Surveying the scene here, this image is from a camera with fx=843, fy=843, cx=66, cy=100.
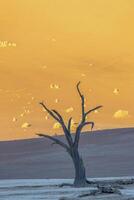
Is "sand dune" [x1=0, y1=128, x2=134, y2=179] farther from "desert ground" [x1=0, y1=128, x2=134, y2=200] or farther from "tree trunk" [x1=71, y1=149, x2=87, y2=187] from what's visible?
"tree trunk" [x1=71, y1=149, x2=87, y2=187]

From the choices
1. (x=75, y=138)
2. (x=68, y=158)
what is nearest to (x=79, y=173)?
(x=75, y=138)

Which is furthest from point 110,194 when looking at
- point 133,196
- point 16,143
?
point 16,143

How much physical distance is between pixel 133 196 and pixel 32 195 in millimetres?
5082

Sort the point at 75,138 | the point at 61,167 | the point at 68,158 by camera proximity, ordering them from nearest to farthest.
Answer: the point at 75,138
the point at 61,167
the point at 68,158

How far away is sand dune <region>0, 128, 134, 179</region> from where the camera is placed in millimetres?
61469

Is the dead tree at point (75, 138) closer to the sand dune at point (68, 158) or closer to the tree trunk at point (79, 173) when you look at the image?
the tree trunk at point (79, 173)

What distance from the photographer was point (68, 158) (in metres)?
75.3

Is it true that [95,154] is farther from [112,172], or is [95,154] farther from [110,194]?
[110,194]

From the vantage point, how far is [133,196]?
31625 millimetres

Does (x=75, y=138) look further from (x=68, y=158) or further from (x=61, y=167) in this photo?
(x=68, y=158)

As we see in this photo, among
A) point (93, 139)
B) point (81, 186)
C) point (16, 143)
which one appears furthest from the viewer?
point (16, 143)

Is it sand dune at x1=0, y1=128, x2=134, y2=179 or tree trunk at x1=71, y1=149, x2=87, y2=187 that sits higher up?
tree trunk at x1=71, y1=149, x2=87, y2=187

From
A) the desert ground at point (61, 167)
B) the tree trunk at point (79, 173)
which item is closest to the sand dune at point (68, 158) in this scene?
the desert ground at point (61, 167)

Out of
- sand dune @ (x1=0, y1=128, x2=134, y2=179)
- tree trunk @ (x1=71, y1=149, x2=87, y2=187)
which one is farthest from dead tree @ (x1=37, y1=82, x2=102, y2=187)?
sand dune @ (x1=0, y1=128, x2=134, y2=179)
